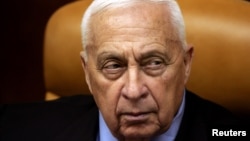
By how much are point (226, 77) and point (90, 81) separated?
1.30ft

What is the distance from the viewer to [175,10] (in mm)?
1011

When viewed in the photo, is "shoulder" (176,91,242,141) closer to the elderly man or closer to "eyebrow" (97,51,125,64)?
the elderly man

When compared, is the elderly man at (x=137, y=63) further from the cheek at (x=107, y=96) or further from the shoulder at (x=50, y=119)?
the shoulder at (x=50, y=119)

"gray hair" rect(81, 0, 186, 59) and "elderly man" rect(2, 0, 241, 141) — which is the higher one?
"gray hair" rect(81, 0, 186, 59)

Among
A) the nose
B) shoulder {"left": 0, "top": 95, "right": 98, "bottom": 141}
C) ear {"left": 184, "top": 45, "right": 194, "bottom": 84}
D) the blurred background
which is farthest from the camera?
the blurred background

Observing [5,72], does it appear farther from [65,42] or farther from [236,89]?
[236,89]

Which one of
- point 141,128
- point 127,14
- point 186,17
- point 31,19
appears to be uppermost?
point 31,19

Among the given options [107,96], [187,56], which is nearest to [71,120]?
[107,96]

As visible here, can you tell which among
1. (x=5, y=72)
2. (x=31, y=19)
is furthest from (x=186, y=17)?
(x=5, y=72)

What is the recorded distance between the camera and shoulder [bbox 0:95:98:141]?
1.21m

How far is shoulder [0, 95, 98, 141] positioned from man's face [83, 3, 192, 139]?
8.6 inches

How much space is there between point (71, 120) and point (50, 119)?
7cm

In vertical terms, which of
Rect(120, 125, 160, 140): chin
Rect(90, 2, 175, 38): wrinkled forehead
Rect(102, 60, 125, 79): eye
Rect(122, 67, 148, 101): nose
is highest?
Rect(90, 2, 175, 38): wrinkled forehead

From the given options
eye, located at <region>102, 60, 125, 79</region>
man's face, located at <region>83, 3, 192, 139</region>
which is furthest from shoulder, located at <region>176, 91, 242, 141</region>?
eye, located at <region>102, 60, 125, 79</region>
